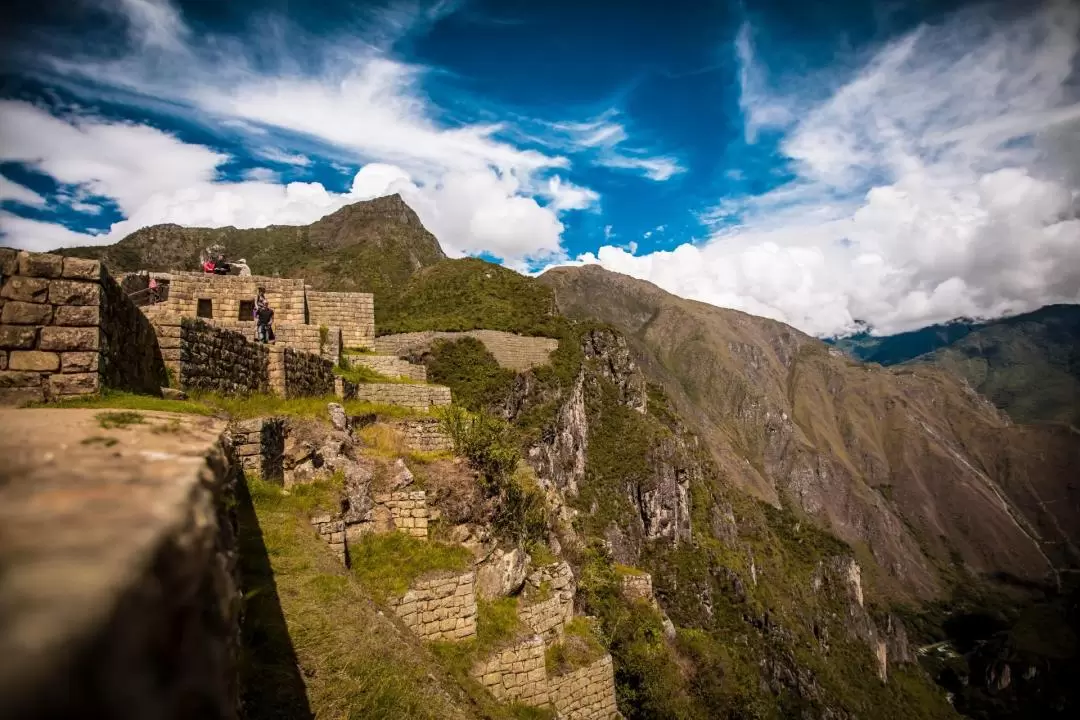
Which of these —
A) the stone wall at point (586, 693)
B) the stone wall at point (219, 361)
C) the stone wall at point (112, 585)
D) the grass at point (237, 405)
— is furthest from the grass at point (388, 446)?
the stone wall at point (112, 585)

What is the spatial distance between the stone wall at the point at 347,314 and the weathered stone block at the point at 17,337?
1290 cm

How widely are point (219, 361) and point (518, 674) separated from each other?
7.50m

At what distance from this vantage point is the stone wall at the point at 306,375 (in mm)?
11656

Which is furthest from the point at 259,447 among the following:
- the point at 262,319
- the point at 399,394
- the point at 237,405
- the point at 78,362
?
the point at 399,394

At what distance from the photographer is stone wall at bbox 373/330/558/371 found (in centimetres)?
4384

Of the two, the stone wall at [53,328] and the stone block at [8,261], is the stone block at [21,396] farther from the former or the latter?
the stone block at [8,261]

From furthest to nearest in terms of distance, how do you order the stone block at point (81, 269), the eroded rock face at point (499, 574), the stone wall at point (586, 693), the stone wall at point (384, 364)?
1. the stone wall at point (384, 364)
2. the stone wall at point (586, 693)
3. the eroded rock face at point (499, 574)
4. the stone block at point (81, 269)

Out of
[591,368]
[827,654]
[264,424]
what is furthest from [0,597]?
[827,654]

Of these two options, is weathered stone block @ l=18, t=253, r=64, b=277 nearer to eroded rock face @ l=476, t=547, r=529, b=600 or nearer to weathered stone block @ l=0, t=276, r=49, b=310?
weathered stone block @ l=0, t=276, r=49, b=310

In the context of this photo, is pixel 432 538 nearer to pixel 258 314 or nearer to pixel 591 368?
pixel 258 314

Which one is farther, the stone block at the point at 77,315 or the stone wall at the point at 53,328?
the stone block at the point at 77,315

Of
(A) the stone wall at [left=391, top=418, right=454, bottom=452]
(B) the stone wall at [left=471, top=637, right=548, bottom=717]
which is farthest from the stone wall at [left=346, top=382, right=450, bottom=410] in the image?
(B) the stone wall at [left=471, top=637, right=548, bottom=717]

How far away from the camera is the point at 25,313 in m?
5.40

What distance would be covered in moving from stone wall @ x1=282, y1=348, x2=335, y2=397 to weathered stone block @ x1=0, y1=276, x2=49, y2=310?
5978mm
